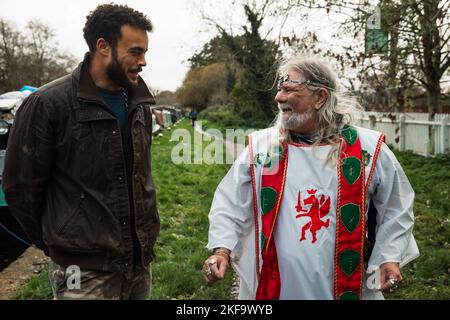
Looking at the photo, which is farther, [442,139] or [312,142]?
[442,139]

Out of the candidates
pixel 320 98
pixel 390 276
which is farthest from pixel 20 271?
pixel 390 276

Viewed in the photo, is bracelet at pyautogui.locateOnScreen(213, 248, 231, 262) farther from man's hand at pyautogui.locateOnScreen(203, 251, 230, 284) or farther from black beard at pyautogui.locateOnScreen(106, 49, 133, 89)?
black beard at pyautogui.locateOnScreen(106, 49, 133, 89)

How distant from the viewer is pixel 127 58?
2.64 meters

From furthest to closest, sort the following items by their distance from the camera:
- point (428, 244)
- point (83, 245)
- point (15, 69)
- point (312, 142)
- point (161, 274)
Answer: point (15, 69) < point (428, 244) < point (161, 274) < point (312, 142) < point (83, 245)

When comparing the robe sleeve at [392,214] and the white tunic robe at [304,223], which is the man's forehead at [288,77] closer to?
the white tunic robe at [304,223]

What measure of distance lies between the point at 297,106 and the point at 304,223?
0.69 m

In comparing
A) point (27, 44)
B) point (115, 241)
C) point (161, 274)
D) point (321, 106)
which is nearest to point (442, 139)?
point (161, 274)

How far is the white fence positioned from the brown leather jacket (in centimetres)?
1014

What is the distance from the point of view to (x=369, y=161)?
8.86 feet

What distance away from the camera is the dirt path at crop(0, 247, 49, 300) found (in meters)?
5.02

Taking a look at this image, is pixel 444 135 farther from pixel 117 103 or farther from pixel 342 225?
pixel 117 103

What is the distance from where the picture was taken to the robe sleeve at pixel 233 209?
2709 millimetres

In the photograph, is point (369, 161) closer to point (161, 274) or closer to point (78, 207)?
point (78, 207)

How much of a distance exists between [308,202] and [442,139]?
12.2 meters
